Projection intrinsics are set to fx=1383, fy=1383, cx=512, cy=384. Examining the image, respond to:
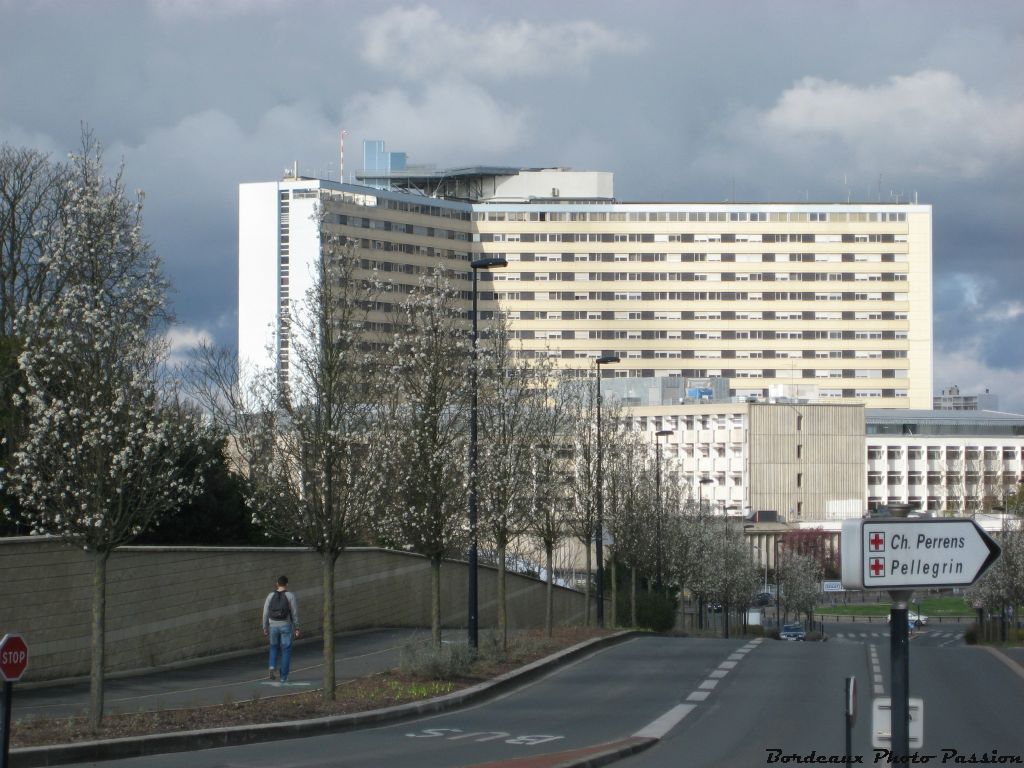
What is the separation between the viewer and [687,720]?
19.5 metres

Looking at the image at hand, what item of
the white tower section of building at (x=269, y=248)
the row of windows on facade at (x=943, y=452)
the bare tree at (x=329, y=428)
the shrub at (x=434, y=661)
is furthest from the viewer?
the row of windows on facade at (x=943, y=452)

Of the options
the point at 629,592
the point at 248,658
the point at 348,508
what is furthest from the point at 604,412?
the point at 348,508

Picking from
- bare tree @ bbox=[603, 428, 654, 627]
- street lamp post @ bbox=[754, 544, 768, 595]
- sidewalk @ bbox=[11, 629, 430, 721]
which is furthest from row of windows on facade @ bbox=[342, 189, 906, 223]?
sidewalk @ bbox=[11, 629, 430, 721]

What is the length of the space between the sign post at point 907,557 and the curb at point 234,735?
922 centimetres

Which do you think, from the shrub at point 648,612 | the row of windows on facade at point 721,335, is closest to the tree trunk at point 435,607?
the shrub at point 648,612

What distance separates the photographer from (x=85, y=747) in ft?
46.5

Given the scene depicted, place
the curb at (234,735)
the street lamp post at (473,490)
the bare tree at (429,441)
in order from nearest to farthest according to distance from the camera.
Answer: the curb at (234,735) → the bare tree at (429,441) → the street lamp post at (473,490)

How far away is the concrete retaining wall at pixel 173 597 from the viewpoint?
2159 cm

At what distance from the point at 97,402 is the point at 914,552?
1107 centimetres

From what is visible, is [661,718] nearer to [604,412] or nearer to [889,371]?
[604,412]

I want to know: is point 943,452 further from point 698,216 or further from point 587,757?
point 587,757

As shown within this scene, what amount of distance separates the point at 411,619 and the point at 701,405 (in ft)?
293

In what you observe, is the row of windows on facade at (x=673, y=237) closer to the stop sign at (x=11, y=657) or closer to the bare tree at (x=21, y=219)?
the bare tree at (x=21, y=219)

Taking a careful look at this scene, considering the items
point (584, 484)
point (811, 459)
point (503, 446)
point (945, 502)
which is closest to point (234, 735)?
point (503, 446)
